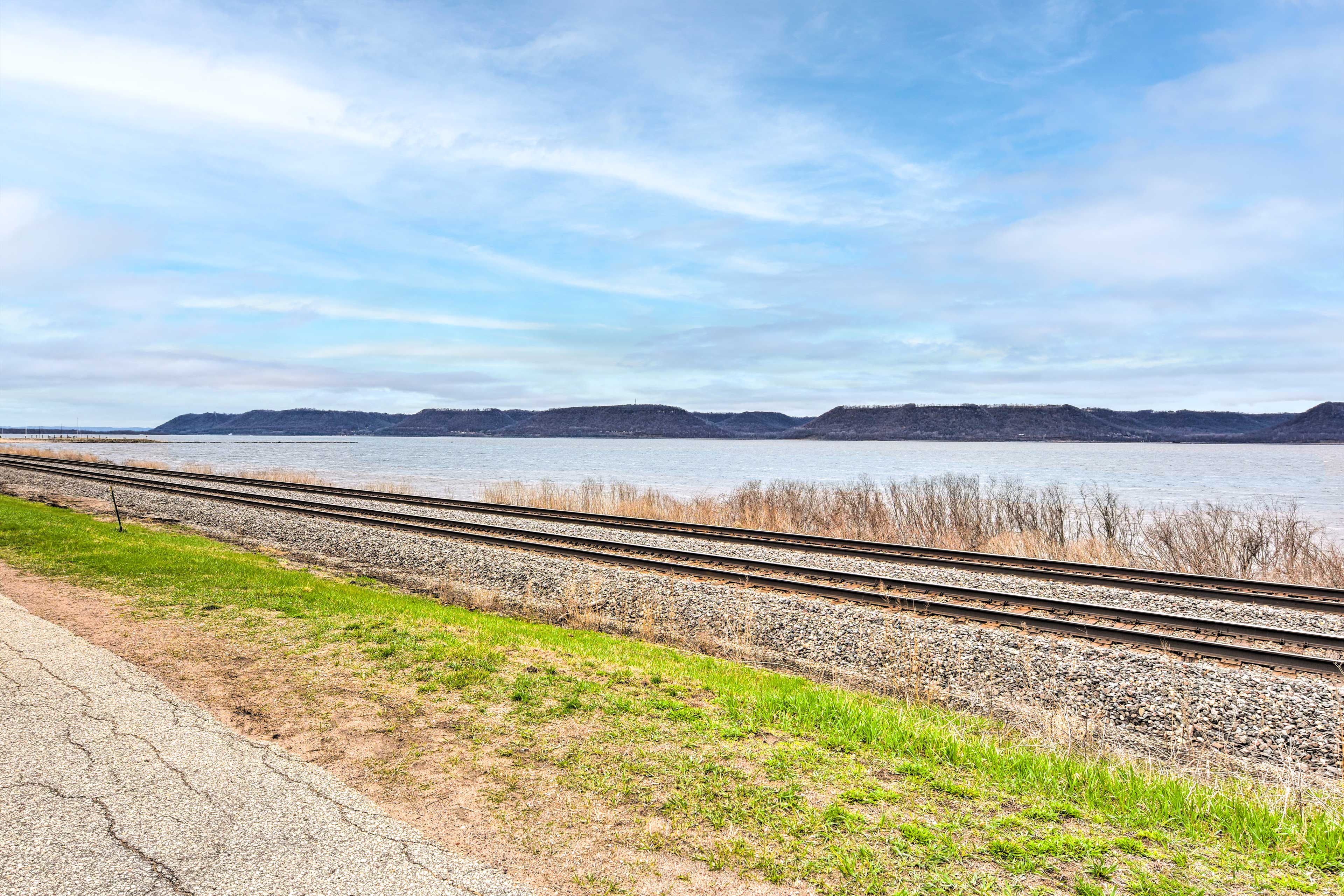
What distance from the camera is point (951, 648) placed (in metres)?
10.5

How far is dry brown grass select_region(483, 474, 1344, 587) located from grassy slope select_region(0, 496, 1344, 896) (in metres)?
16.3

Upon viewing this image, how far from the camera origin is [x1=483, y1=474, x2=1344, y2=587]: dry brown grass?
65.1 ft

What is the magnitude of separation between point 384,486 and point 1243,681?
1715 inches

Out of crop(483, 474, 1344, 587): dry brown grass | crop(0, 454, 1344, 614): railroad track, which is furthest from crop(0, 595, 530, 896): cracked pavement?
crop(483, 474, 1344, 587): dry brown grass

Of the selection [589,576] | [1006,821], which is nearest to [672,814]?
[1006,821]

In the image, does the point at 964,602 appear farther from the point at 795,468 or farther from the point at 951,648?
the point at 795,468

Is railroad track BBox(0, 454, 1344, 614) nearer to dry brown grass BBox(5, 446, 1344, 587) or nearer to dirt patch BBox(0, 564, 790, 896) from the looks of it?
dry brown grass BBox(5, 446, 1344, 587)

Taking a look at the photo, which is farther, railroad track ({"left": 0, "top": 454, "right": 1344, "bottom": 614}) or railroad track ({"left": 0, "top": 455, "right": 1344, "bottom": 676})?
railroad track ({"left": 0, "top": 454, "right": 1344, "bottom": 614})

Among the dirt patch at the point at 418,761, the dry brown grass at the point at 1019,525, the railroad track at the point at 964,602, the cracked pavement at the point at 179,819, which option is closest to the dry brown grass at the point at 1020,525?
the dry brown grass at the point at 1019,525

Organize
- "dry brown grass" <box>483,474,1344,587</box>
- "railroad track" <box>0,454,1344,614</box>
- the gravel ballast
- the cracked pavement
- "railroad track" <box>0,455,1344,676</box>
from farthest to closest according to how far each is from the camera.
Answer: "dry brown grass" <box>483,474,1344,587</box>, "railroad track" <box>0,454,1344,614</box>, "railroad track" <box>0,455,1344,676</box>, the gravel ballast, the cracked pavement

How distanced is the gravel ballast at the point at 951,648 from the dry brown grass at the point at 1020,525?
24.1ft

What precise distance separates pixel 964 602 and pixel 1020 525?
12.3 m

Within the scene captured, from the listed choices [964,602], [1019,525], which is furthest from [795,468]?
[964,602]

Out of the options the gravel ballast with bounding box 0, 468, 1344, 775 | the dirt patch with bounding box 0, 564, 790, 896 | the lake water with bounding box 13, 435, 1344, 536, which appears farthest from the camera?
the lake water with bounding box 13, 435, 1344, 536
